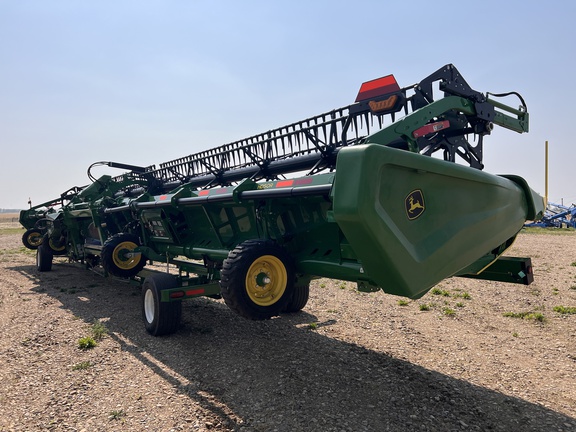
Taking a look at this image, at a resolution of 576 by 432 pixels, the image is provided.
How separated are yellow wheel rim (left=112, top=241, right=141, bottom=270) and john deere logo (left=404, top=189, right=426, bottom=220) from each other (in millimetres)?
5051

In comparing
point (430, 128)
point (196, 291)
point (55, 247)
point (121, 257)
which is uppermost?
point (430, 128)

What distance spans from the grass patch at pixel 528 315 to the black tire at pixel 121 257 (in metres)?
5.78

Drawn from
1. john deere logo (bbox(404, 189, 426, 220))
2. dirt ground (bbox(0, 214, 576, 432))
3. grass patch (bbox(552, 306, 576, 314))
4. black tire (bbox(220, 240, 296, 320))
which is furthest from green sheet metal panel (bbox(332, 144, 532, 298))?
grass patch (bbox(552, 306, 576, 314))

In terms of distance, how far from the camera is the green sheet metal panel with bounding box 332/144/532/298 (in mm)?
2721

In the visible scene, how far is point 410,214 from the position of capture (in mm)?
2969

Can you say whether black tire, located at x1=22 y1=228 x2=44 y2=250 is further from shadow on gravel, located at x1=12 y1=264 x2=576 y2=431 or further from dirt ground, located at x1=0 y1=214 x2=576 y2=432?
shadow on gravel, located at x1=12 y1=264 x2=576 y2=431

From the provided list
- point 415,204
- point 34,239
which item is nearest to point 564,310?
point 415,204

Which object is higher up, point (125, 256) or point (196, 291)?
point (125, 256)

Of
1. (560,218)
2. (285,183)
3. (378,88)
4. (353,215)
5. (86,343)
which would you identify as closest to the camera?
(353,215)

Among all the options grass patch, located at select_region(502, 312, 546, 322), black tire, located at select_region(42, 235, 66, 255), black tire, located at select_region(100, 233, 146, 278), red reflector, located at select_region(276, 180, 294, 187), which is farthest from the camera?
black tire, located at select_region(42, 235, 66, 255)

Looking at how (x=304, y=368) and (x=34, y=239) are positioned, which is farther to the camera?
(x=34, y=239)

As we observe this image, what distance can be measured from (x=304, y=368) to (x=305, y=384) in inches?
14.7

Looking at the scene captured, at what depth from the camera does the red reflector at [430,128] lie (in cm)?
374

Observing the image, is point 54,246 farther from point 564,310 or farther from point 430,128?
point 564,310
